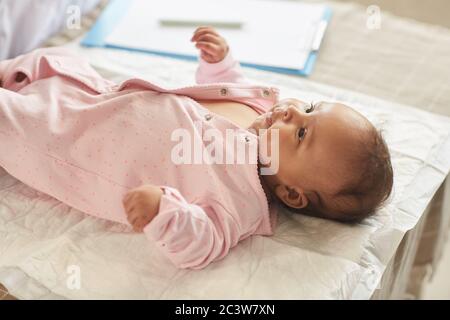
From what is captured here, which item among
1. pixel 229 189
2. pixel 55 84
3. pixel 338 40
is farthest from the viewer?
pixel 338 40

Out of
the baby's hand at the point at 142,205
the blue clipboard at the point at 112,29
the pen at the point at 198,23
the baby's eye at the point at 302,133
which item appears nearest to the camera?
the baby's hand at the point at 142,205

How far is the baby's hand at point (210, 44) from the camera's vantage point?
43.6 inches

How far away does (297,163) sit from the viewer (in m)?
0.88

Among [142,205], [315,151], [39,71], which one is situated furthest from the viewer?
[39,71]

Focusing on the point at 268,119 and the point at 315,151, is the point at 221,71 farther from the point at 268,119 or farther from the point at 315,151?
the point at 315,151

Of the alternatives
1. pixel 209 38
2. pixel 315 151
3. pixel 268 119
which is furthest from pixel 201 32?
pixel 315 151

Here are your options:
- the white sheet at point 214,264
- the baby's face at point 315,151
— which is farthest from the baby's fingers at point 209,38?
the white sheet at point 214,264

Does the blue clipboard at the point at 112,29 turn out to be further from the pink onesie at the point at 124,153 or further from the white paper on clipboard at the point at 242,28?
the pink onesie at the point at 124,153

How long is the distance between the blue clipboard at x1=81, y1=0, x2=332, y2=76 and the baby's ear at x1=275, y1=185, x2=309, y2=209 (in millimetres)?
455

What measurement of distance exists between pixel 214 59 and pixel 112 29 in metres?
0.41

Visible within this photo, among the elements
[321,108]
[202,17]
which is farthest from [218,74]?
[202,17]

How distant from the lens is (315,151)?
0.86 meters
